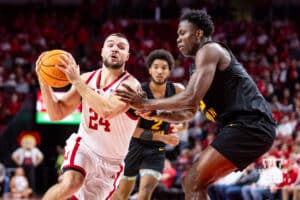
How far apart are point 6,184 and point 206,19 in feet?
32.6

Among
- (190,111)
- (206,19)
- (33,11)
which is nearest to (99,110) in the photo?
(190,111)

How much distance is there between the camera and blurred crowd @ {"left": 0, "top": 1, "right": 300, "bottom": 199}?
1451cm

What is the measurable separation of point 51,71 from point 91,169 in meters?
1.05

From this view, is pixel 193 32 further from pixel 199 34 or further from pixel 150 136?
pixel 150 136

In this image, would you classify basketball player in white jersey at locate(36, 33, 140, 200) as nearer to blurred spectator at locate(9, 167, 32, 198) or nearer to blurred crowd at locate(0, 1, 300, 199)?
blurred crowd at locate(0, 1, 300, 199)

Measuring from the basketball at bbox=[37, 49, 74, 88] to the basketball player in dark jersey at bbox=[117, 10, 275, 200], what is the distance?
4.37 feet

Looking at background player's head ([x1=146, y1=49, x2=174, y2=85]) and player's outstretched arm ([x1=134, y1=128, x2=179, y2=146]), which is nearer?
player's outstretched arm ([x1=134, y1=128, x2=179, y2=146])

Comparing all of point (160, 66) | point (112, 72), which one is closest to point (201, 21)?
point (112, 72)

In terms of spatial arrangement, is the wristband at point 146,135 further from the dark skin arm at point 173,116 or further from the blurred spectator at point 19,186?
the blurred spectator at point 19,186

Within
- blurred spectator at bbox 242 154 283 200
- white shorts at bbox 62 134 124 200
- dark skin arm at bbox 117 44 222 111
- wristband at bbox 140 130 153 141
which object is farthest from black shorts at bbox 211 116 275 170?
blurred spectator at bbox 242 154 283 200

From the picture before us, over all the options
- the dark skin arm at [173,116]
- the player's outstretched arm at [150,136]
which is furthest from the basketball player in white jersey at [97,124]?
the player's outstretched arm at [150,136]

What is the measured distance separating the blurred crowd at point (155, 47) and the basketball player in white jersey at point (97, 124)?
6.15 metres

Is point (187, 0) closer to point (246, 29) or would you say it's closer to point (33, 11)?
point (246, 29)

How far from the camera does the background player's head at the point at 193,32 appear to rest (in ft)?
15.9
